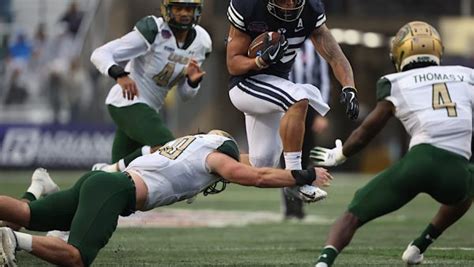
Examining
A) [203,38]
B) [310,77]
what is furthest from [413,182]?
[310,77]

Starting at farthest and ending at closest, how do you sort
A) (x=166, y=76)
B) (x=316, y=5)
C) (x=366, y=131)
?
(x=166, y=76) < (x=316, y=5) < (x=366, y=131)

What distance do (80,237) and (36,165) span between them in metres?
15.4

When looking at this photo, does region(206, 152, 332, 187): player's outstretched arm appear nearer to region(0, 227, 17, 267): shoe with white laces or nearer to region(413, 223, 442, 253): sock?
region(413, 223, 442, 253): sock

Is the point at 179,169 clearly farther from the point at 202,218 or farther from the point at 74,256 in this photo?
the point at 202,218

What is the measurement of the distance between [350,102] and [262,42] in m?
0.70

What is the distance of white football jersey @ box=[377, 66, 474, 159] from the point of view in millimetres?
5965

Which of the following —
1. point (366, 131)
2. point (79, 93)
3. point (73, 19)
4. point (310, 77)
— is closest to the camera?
point (366, 131)

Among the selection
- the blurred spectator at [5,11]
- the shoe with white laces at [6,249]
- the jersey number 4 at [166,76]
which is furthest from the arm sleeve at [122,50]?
the blurred spectator at [5,11]

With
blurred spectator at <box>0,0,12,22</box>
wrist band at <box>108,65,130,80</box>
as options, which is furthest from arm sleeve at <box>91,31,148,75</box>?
blurred spectator at <box>0,0,12,22</box>

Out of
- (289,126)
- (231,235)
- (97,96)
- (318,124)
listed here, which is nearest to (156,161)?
(289,126)

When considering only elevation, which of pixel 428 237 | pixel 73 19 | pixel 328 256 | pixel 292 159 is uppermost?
pixel 328 256

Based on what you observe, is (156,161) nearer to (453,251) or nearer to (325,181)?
(325,181)

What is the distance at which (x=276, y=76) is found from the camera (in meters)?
7.84

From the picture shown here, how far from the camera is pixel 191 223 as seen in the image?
36.4 feet
